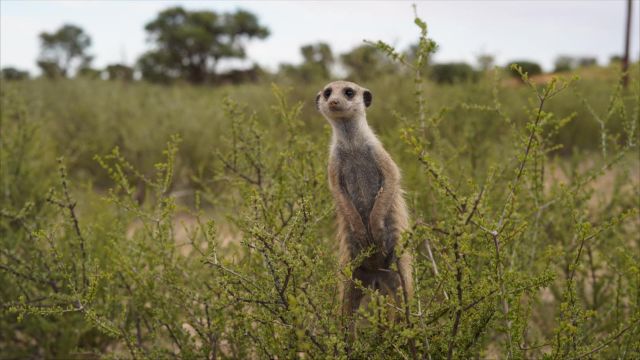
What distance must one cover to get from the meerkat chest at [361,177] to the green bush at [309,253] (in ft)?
0.54

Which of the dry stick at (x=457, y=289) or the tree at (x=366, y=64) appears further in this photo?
the tree at (x=366, y=64)

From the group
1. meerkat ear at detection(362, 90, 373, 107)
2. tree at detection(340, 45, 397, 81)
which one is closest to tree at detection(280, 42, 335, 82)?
tree at detection(340, 45, 397, 81)

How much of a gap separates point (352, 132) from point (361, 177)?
0.25m

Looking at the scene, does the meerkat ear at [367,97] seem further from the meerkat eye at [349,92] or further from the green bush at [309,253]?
the green bush at [309,253]

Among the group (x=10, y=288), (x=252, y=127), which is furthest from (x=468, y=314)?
(x=10, y=288)

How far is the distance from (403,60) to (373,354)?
46.0 inches

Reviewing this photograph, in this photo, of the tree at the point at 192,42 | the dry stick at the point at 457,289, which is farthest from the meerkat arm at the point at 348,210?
the tree at the point at 192,42

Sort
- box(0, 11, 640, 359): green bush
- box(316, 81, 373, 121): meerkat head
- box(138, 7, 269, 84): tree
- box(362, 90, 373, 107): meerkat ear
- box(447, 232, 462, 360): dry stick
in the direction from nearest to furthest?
box(447, 232, 462, 360): dry stick
box(0, 11, 640, 359): green bush
box(316, 81, 373, 121): meerkat head
box(362, 90, 373, 107): meerkat ear
box(138, 7, 269, 84): tree

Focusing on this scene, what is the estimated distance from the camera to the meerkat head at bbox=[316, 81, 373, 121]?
8.39 ft

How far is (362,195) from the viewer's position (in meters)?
2.57

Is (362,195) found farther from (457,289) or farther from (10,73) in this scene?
(10,73)

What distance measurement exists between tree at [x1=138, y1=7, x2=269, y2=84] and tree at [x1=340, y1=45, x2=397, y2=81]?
32643 mm

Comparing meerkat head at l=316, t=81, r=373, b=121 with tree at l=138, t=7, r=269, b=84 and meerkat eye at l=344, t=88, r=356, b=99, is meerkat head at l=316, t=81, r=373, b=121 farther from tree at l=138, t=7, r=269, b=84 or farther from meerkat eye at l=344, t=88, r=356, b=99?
tree at l=138, t=7, r=269, b=84

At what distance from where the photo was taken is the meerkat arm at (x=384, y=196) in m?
2.38
